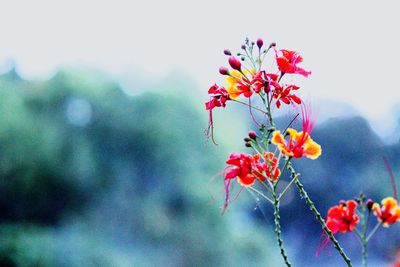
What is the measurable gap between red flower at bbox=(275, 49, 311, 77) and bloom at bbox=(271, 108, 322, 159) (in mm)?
81

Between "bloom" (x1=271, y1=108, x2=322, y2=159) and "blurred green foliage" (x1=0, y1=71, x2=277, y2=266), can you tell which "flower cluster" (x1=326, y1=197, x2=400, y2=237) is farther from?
"blurred green foliage" (x1=0, y1=71, x2=277, y2=266)

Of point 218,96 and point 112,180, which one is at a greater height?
point 218,96

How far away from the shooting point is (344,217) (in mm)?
618

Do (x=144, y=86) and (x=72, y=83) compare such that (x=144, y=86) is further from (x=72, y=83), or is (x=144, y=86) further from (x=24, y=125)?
(x=24, y=125)

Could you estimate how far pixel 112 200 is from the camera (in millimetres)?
5000

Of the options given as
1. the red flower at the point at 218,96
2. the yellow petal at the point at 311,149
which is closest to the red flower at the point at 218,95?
the red flower at the point at 218,96

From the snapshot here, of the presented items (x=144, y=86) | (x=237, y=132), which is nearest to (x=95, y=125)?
(x=144, y=86)

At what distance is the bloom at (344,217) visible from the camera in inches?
24.2

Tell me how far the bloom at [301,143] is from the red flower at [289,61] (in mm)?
81

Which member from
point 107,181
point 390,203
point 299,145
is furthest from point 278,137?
point 107,181

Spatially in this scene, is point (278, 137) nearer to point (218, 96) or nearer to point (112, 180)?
point (218, 96)

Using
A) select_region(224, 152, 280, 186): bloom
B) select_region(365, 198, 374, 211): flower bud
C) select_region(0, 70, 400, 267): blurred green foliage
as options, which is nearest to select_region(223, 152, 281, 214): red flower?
select_region(224, 152, 280, 186): bloom

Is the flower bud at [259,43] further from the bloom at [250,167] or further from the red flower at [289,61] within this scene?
the bloom at [250,167]

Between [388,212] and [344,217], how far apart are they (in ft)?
0.15
